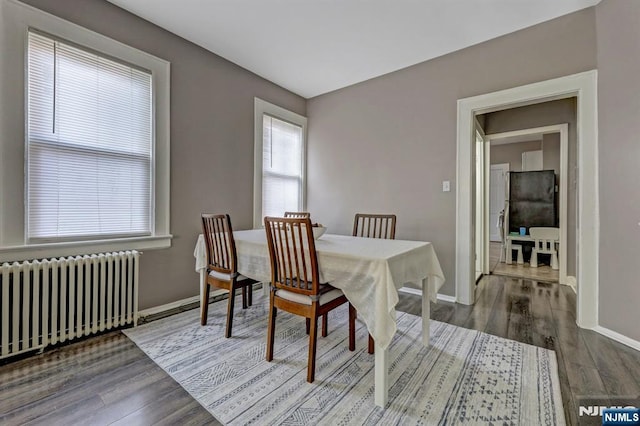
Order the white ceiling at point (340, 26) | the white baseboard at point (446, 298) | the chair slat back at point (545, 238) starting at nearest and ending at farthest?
the white ceiling at point (340, 26)
the white baseboard at point (446, 298)
the chair slat back at point (545, 238)

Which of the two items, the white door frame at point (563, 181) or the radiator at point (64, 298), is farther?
the white door frame at point (563, 181)

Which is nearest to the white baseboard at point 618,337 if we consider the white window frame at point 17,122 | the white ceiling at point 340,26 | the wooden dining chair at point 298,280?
the wooden dining chair at point 298,280

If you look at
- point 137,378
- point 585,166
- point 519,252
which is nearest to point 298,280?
point 137,378

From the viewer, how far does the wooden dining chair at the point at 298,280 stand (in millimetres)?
1638

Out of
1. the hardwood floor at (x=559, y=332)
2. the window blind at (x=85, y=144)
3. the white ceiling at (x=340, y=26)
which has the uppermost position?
the white ceiling at (x=340, y=26)

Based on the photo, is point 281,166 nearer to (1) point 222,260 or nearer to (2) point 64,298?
(1) point 222,260

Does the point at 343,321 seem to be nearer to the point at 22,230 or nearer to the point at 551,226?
the point at 22,230

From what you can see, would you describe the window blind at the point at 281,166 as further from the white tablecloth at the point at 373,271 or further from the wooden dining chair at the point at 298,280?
the wooden dining chair at the point at 298,280

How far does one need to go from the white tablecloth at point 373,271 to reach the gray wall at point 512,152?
589 cm

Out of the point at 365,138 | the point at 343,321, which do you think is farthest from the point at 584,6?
the point at 343,321

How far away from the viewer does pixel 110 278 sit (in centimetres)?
217

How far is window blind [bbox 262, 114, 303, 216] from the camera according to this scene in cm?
375

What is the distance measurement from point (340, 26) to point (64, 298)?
3.14 metres

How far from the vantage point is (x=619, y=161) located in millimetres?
2135
